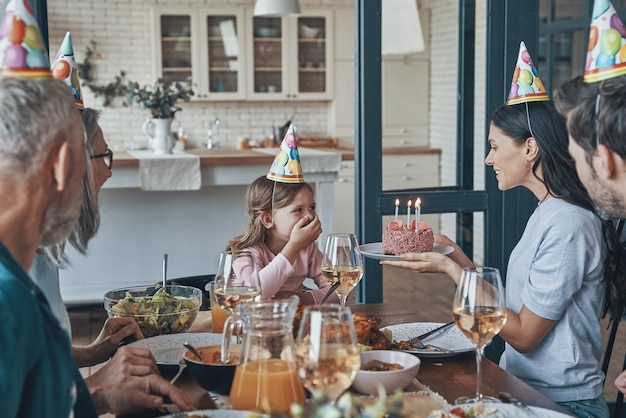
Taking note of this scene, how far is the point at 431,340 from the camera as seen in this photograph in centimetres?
183

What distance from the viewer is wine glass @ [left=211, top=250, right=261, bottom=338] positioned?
163 cm

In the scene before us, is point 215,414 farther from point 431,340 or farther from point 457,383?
point 431,340

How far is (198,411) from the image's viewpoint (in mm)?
1327

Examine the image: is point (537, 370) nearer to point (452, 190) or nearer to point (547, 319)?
point (547, 319)

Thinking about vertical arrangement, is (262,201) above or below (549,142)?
below

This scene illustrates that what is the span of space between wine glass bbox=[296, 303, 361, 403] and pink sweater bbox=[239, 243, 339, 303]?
3.40 ft

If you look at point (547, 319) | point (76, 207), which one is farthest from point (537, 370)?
point (76, 207)

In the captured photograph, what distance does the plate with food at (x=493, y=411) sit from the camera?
1326 mm

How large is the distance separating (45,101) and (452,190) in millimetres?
2275

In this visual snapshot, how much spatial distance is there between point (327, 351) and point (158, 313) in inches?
31.8

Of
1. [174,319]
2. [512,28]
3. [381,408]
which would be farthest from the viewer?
[512,28]

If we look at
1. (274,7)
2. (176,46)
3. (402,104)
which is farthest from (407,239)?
(176,46)

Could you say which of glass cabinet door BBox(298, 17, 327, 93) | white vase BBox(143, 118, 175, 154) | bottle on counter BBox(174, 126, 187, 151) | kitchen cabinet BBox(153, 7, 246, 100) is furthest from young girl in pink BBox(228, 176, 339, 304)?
glass cabinet door BBox(298, 17, 327, 93)

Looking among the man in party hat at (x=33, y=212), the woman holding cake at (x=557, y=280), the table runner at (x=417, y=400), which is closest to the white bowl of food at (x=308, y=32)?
the woman holding cake at (x=557, y=280)
